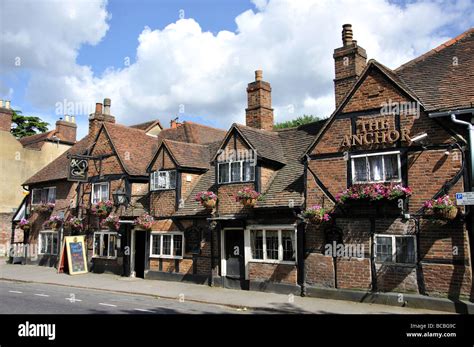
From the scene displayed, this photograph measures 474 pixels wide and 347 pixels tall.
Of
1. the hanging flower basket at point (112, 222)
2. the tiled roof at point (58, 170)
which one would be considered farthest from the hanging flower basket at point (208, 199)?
the tiled roof at point (58, 170)

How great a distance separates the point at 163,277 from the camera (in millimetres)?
20219

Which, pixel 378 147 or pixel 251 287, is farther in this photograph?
pixel 251 287

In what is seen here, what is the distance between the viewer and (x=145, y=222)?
66.9 ft

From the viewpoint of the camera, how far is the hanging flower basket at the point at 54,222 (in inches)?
1021

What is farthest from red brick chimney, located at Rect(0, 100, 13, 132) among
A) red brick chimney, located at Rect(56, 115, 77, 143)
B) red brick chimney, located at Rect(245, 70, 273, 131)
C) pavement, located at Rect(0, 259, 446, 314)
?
red brick chimney, located at Rect(245, 70, 273, 131)

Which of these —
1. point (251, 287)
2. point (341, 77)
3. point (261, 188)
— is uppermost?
point (341, 77)

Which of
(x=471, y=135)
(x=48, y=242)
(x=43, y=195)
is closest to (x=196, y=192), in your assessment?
(x=471, y=135)

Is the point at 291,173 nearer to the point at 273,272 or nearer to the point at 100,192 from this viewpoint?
the point at 273,272

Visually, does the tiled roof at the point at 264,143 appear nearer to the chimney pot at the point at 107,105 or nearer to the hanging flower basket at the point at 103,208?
the hanging flower basket at the point at 103,208
